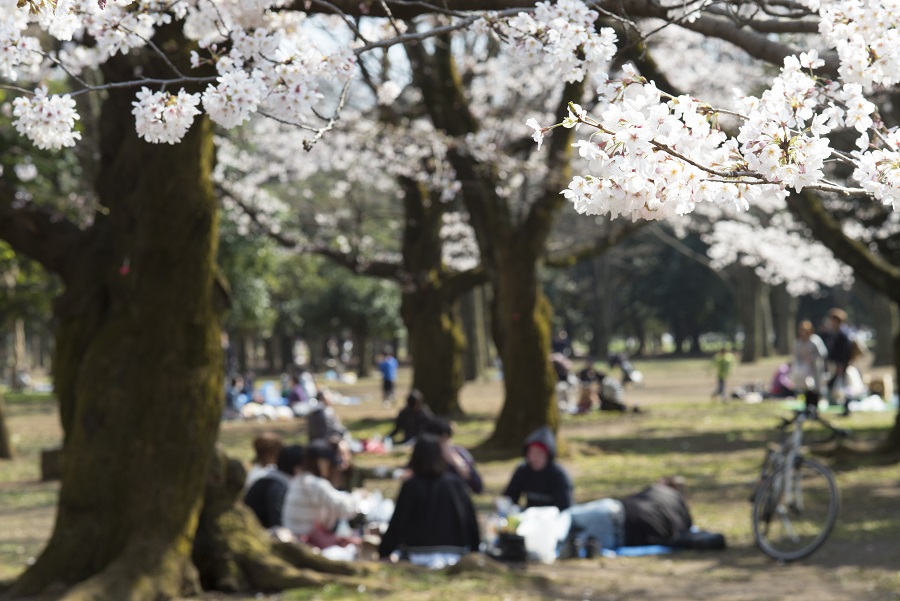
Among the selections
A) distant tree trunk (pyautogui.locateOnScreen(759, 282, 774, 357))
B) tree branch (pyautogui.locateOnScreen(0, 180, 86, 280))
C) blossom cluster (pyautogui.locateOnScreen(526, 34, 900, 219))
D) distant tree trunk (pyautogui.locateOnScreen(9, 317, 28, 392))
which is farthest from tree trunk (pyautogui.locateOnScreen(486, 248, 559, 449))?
distant tree trunk (pyautogui.locateOnScreen(759, 282, 774, 357))

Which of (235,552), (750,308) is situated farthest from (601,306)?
(235,552)

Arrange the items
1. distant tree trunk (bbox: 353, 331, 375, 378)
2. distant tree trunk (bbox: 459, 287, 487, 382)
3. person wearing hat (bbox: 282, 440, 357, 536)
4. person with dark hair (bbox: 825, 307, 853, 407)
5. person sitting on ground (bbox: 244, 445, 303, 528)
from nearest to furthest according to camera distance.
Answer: person wearing hat (bbox: 282, 440, 357, 536), person sitting on ground (bbox: 244, 445, 303, 528), person with dark hair (bbox: 825, 307, 853, 407), distant tree trunk (bbox: 459, 287, 487, 382), distant tree trunk (bbox: 353, 331, 375, 378)

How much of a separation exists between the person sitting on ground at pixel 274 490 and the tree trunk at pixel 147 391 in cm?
212

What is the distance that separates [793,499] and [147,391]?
16.3ft

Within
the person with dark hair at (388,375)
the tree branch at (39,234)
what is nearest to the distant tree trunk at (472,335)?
the person with dark hair at (388,375)

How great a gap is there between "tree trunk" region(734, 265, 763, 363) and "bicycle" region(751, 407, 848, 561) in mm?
41971

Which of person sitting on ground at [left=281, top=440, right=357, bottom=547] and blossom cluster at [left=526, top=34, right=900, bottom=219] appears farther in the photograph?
person sitting on ground at [left=281, top=440, right=357, bottom=547]

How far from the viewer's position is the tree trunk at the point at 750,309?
50906 millimetres

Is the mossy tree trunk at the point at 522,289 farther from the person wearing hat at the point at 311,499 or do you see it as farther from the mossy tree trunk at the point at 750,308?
the mossy tree trunk at the point at 750,308

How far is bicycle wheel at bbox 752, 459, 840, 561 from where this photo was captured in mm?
9422

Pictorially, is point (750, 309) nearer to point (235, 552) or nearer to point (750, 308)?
point (750, 308)

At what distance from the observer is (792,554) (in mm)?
9539

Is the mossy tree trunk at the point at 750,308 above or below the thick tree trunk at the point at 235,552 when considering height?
above

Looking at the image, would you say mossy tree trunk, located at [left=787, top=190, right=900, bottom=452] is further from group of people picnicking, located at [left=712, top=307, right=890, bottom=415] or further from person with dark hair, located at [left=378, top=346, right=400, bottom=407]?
person with dark hair, located at [left=378, top=346, right=400, bottom=407]
